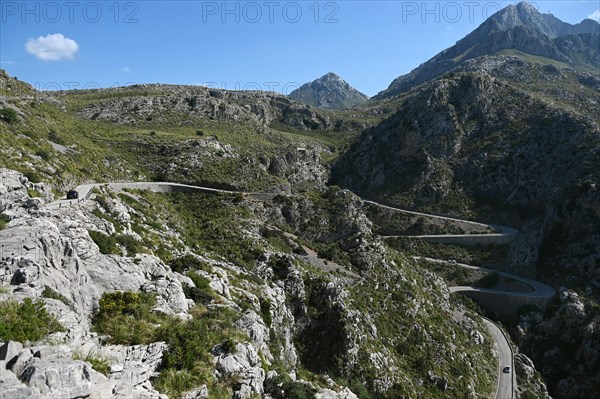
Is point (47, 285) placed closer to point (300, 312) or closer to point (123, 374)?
point (123, 374)

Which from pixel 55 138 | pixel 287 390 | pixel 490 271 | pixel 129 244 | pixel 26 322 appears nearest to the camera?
pixel 26 322

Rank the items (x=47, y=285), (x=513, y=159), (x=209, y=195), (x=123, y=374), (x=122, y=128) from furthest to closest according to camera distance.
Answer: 1. (x=513, y=159)
2. (x=122, y=128)
3. (x=209, y=195)
4. (x=47, y=285)
5. (x=123, y=374)

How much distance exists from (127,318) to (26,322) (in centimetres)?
447

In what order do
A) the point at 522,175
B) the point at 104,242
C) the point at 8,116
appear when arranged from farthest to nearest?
the point at 522,175 → the point at 8,116 → the point at 104,242

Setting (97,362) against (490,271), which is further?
(490,271)

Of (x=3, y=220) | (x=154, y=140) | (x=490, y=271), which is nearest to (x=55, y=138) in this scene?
(x=154, y=140)

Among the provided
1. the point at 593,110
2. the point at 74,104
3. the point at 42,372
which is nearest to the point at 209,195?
the point at 42,372

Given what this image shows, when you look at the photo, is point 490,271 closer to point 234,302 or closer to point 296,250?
point 296,250

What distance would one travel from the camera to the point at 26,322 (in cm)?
1098

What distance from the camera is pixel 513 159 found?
3780 inches

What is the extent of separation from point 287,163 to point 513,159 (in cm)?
5770

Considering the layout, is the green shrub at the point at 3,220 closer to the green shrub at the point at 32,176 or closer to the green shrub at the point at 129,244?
the green shrub at the point at 129,244

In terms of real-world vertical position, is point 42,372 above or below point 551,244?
above

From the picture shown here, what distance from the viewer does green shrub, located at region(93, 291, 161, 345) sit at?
13.9 metres
